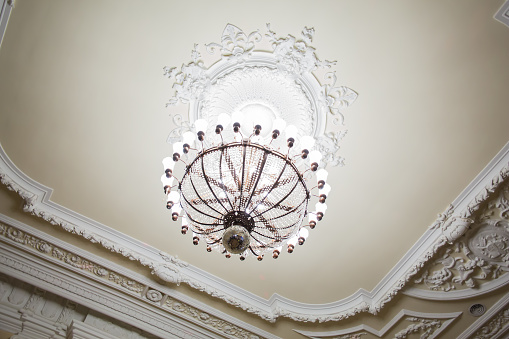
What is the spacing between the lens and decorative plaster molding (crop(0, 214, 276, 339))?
197 inches

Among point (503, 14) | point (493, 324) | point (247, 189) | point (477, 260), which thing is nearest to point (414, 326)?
point (493, 324)

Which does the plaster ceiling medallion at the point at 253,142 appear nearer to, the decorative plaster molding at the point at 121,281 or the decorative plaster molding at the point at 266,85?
the decorative plaster molding at the point at 266,85

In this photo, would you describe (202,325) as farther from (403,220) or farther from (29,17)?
(29,17)

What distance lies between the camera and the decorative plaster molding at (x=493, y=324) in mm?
5067

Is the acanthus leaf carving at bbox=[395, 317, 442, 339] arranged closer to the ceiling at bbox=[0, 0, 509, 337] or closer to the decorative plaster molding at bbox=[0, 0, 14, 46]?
the ceiling at bbox=[0, 0, 509, 337]

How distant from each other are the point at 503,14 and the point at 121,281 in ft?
17.4

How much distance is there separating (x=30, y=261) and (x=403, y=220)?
15.6ft

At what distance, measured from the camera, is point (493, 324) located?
5.21 m

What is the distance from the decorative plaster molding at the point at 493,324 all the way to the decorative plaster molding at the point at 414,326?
0.31m

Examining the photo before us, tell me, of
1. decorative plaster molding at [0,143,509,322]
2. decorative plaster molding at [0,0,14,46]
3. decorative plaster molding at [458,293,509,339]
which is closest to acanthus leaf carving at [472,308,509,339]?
decorative plaster molding at [458,293,509,339]

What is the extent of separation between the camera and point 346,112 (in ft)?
14.1

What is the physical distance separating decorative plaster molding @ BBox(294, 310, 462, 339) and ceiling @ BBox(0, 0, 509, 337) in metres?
0.23

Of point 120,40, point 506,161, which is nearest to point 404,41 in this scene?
point 506,161

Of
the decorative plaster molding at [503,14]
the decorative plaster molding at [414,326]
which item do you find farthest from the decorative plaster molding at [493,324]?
the decorative plaster molding at [503,14]
